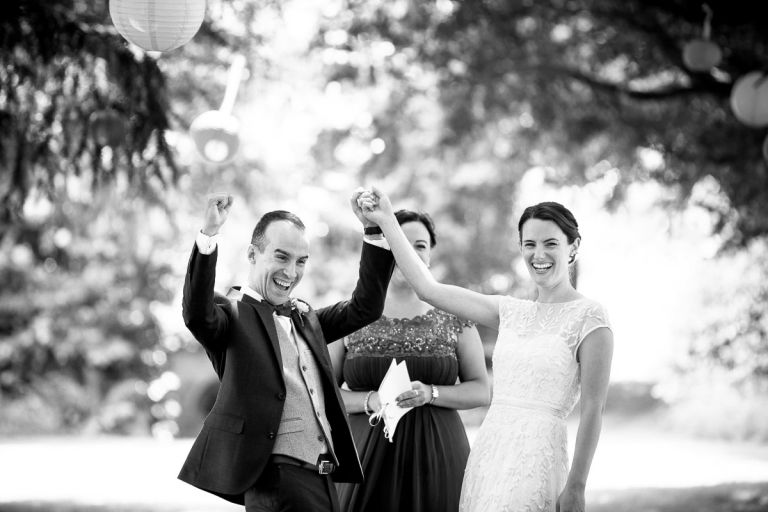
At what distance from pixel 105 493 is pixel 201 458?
7.25 meters

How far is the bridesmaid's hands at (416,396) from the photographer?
Answer: 4422mm

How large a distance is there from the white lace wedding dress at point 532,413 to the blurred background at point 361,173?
64 centimetres

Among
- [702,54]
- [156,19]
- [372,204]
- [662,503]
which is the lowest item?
[372,204]

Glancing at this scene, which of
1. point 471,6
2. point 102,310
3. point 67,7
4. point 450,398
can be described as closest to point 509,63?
point 471,6

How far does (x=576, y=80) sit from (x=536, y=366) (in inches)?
378

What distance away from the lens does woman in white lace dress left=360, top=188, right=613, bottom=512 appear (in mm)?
3857

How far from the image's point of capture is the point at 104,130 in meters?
7.21

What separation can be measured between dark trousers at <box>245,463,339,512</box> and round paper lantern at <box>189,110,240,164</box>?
4238 millimetres

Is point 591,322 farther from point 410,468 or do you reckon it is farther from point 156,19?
point 156,19

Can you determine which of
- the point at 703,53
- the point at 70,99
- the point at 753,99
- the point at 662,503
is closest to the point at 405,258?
the point at 70,99

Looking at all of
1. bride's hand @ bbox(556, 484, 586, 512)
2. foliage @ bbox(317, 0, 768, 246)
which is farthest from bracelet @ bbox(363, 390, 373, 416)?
foliage @ bbox(317, 0, 768, 246)

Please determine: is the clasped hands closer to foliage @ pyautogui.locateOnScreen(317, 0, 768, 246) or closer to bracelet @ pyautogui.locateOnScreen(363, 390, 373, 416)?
bracelet @ pyautogui.locateOnScreen(363, 390, 373, 416)

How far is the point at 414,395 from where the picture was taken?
4457 millimetres

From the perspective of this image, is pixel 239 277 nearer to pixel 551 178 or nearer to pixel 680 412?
pixel 551 178
